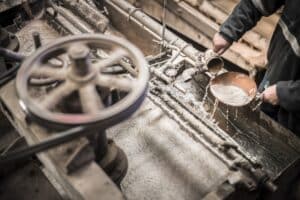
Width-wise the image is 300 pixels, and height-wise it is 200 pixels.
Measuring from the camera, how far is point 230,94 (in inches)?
106

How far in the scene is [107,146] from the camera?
1815 millimetres

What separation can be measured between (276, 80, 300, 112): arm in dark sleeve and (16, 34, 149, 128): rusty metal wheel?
137cm

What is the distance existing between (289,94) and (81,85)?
5.28 feet

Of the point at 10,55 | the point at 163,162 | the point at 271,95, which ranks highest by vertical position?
the point at 10,55

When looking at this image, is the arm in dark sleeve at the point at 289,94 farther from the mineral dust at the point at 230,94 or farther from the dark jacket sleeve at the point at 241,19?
the dark jacket sleeve at the point at 241,19

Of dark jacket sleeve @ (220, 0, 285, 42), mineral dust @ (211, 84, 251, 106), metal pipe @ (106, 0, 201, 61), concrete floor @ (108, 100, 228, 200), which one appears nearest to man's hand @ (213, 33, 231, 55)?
dark jacket sleeve @ (220, 0, 285, 42)

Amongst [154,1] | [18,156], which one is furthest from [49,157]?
[154,1]

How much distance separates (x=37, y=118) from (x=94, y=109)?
0.21 metres

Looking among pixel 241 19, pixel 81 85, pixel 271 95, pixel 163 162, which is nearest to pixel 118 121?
pixel 81 85

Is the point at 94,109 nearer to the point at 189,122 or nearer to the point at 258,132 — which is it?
the point at 189,122

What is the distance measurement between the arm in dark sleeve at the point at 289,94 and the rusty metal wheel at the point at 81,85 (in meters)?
1.37

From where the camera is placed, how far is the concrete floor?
80.3 inches

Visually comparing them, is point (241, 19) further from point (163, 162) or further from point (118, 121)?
point (118, 121)

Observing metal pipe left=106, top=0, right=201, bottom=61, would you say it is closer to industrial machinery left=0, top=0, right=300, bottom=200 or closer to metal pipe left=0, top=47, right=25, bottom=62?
industrial machinery left=0, top=0, right=300, bottom=200
